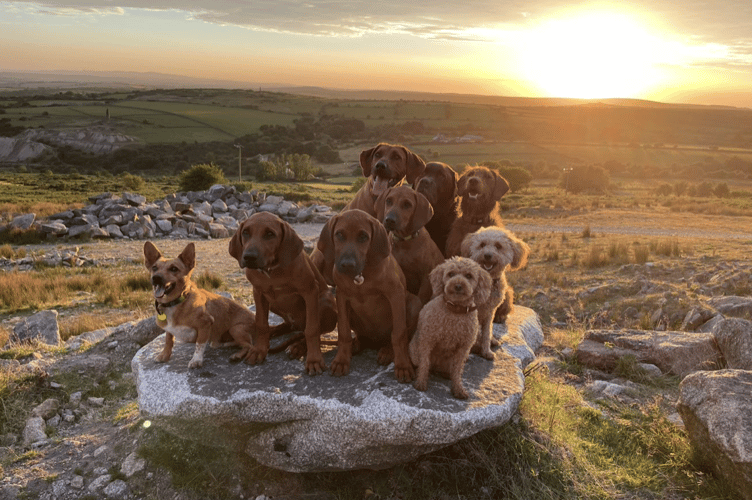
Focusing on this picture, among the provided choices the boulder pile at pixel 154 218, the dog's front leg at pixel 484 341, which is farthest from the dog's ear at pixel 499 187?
the boulder pile at pixel 154 218

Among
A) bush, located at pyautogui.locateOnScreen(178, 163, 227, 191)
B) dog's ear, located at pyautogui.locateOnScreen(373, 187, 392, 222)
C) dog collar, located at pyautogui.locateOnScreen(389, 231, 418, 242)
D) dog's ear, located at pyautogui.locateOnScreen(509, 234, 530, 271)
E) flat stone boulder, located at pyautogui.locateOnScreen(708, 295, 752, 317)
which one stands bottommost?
bush, located at pyautogui.locateOnScreen(178, 163, 227, 191)

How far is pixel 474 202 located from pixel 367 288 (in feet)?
7.46

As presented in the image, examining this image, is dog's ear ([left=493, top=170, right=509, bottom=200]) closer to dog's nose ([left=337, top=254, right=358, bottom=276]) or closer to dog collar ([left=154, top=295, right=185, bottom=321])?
dog's nose ([left=337, top=254, right=358, bottom=276])

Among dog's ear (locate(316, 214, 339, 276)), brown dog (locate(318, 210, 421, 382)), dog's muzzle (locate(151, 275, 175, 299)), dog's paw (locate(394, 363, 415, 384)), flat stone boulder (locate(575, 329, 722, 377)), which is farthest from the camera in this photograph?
flat stone boulder (locate(575, 329, 722, 377))

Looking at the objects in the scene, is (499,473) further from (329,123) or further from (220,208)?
(329,123)

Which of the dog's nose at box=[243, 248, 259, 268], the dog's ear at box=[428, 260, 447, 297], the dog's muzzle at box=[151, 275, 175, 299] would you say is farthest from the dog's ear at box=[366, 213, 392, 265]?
the dog's muzzle at box=[151, 275, 175, 299]

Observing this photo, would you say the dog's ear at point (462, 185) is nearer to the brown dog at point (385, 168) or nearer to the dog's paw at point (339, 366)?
the brown dog at point (385, 168)

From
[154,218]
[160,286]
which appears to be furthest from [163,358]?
[154,218]

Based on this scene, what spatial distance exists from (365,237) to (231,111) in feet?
524

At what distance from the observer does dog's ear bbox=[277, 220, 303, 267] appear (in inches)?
182

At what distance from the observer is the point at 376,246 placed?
4.36 metres

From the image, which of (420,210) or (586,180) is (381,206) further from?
(586,180)

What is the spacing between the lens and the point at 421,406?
4.42 meters

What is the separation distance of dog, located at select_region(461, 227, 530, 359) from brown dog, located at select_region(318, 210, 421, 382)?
809mm
